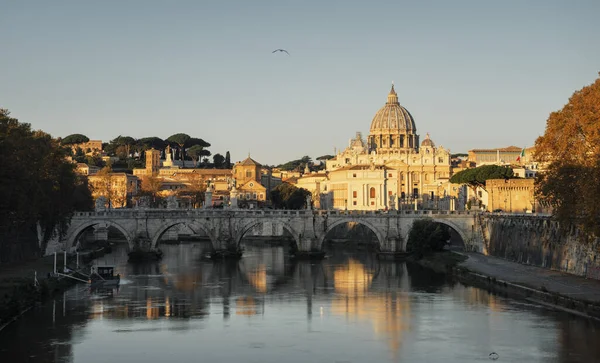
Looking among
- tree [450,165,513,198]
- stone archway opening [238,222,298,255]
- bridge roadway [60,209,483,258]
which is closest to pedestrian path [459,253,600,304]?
bridge roadway [60,209,483,258]

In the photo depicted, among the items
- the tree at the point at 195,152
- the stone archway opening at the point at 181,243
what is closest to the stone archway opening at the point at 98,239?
the stone archway opening at the point at 181,243

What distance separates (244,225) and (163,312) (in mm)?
27719

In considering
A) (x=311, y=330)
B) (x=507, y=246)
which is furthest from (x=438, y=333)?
(x=507, y=246)

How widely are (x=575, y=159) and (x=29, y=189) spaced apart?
26818 mm

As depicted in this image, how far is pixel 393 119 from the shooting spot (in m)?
154

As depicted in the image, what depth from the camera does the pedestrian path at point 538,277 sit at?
38.8 metres

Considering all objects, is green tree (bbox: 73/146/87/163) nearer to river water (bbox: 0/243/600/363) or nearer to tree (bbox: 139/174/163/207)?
tree (bbox: 139/174/163/207)

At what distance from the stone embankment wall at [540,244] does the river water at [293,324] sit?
467 centimetres

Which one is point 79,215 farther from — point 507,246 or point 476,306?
A: point 476,306

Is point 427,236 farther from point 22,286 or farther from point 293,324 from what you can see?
point 22,286

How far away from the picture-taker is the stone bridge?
66.2 m

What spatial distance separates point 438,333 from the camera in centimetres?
3403

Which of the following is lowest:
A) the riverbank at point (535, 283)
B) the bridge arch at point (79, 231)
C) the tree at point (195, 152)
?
the riverbank at point (535, 283)

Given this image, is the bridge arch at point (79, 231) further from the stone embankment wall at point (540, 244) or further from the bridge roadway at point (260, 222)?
the stone embankment wall at point (540, 244)
